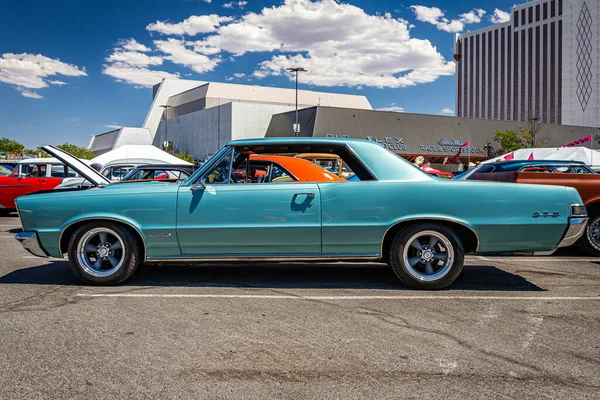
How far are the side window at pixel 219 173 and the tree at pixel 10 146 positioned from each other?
12218cm

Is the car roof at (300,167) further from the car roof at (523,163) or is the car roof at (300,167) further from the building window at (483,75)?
the building window at (483,75)

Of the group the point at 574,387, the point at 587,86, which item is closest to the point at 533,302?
the point at 574,387

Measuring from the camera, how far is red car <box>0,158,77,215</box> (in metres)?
14.9

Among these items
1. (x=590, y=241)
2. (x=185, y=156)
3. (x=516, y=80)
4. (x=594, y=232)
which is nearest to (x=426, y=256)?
(x=590, y=241)

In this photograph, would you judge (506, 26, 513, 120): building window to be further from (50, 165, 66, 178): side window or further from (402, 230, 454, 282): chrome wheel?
(402, 230, 454, 282): chrome wheel

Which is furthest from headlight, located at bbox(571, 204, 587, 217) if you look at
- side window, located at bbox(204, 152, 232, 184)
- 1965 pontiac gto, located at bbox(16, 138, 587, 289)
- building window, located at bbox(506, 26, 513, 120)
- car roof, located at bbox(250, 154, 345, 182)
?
building window, located at bbox(506, 26, 513, 120)

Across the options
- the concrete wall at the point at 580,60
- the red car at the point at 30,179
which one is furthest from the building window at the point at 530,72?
the red car at the point at 30,179

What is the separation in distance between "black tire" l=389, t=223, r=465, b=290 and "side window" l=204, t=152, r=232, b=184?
185 centimetres

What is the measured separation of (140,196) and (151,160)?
1900 cm

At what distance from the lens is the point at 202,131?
248 feet

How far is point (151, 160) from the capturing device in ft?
77.7

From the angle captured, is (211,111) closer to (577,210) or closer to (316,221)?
(316,221)

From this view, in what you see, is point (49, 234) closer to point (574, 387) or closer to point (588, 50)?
point (574, 387)

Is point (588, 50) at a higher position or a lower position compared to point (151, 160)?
higher
